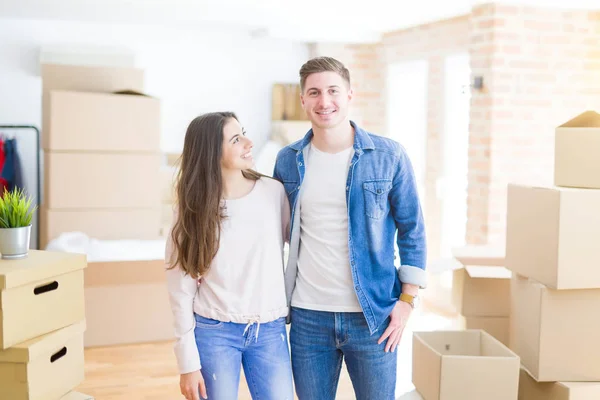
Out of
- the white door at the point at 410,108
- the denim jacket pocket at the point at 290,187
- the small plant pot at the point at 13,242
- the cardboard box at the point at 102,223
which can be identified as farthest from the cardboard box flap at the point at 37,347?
the white door at the point at 410,108

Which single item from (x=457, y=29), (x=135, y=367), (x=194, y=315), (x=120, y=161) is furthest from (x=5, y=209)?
(x=457, y=29)

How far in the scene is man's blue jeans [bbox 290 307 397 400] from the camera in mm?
1939

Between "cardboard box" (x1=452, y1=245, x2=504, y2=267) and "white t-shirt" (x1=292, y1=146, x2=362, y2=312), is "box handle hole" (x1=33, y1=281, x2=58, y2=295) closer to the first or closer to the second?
"white t-shirt" (x1=292, y1=146, x2=362, y2=312)

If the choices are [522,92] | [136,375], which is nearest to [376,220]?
[136,375]

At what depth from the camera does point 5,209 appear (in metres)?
2.21

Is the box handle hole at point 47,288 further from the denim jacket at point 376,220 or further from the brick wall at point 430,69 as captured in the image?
the brick wall at point 430,69

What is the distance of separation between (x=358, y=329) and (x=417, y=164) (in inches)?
159

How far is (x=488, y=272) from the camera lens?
3004 mm

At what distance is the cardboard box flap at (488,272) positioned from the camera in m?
2.95

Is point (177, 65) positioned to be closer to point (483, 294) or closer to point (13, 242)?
point (483, 294)

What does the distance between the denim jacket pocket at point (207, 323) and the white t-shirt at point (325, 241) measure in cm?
22

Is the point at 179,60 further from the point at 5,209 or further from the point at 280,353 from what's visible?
the point at 280,353

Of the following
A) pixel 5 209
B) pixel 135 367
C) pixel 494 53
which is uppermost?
pixel 494 53

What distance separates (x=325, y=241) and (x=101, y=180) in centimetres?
286
